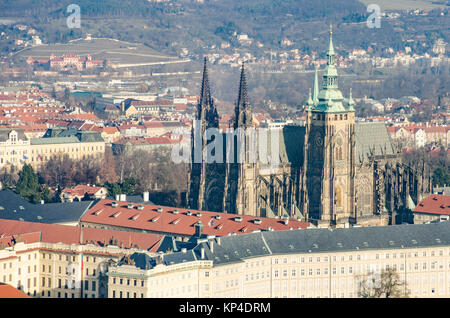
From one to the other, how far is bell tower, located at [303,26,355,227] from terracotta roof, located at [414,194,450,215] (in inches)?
256

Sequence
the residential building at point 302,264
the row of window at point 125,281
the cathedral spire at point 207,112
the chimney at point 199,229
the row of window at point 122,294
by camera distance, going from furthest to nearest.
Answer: the cathedral spire at point 207,112 < the chimney at point 199,229 < the residential building at point 302,264 < the row of window at point 125,281 < the row of window at point 122,294

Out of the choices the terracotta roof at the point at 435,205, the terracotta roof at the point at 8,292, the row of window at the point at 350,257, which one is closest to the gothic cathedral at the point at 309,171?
the terracotta roof at the point at 435,205

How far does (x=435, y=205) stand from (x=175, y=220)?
28370 millimetres

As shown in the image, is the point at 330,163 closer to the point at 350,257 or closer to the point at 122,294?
the point at 350,257

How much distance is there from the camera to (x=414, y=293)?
5059 inches

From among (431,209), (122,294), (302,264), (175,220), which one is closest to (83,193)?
(175,220)

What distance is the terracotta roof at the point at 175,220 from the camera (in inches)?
5290

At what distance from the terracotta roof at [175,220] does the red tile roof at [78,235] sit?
235 inches

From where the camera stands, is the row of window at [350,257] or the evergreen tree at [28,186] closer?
the row of window at [350,257]

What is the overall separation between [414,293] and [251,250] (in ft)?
44.9

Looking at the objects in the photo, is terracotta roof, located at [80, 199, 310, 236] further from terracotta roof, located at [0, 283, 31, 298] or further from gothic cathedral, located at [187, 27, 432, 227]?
terracotta roof, located at [0, 283, 31, 298]

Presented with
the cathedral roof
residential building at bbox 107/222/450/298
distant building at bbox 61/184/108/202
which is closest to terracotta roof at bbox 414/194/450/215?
the cathedral roof

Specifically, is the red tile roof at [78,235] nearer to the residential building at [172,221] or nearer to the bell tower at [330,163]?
the residential building at [172,221]
